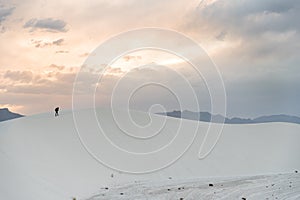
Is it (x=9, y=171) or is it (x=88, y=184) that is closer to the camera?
(x=9, y=171)

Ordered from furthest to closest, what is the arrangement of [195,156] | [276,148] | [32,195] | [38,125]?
[276,148], [195,156], [38,125], [32,195]

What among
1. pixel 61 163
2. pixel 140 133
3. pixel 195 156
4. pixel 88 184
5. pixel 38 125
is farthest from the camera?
pixel 140 133

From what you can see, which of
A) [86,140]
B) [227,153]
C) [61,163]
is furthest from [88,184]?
[227,153]

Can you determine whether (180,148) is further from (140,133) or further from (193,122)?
(193,122)

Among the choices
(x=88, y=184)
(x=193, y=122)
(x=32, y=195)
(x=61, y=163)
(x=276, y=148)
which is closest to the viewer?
(x=32, y=195)

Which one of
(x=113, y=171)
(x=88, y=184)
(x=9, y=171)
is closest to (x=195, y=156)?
(x=113, y=171)

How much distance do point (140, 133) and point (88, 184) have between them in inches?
417

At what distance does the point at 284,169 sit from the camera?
97.7ft

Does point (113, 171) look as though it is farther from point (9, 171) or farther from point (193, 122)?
point (193, 122)

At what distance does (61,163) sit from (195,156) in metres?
10.4

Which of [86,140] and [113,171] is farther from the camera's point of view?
[86,140]

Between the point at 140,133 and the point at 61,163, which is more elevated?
the point at 140,133

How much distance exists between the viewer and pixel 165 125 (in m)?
35.6

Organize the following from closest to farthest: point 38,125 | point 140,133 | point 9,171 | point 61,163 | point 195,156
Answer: point 9,171 → point 61,163 → point 38,125 → point 195,156 → point 140,133
